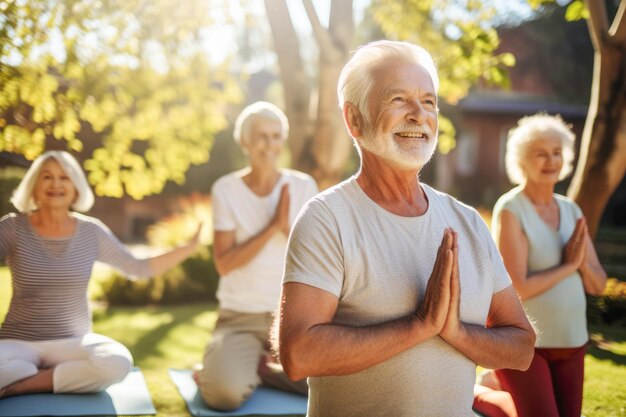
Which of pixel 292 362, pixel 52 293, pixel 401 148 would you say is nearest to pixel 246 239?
pixel 52 293

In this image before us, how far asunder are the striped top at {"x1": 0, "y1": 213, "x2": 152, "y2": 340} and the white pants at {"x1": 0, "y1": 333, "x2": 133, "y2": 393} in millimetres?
55

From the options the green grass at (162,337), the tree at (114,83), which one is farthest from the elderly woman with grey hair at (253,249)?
the tree at (114,83)

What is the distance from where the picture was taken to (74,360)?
3984 millimetres

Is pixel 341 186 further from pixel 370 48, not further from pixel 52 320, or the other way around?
pixel 52 320

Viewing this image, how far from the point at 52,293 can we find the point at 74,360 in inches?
15.8

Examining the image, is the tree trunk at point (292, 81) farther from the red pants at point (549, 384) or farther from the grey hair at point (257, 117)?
the red pants at point (549, 384)

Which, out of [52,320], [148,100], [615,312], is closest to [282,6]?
[148,100]

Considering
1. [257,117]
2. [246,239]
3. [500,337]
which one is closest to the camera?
[500,337]

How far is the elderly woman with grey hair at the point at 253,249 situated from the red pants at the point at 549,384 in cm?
151

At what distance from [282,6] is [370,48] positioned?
4.42 m

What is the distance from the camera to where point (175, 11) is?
6.82 meters

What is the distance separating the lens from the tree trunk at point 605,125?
5102mm

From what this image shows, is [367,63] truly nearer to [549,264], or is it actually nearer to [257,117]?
[549,264]

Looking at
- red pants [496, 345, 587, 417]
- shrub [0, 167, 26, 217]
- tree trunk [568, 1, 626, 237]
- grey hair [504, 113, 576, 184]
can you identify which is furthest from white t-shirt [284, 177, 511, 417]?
shrub [0, 167, 26, 217]
